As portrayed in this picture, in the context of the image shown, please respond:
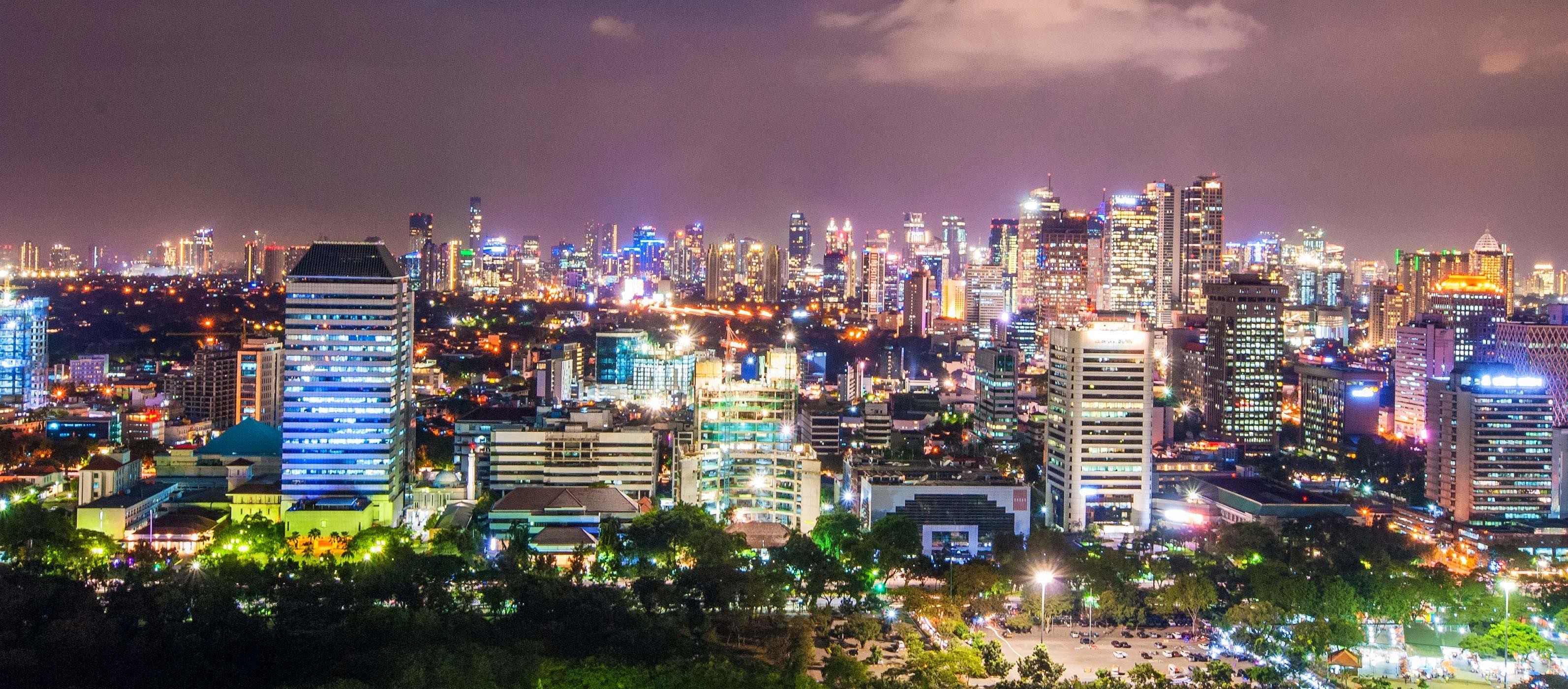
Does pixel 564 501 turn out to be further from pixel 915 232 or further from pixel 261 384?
pixel 915 232

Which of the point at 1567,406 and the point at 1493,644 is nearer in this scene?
the point at 1493,644

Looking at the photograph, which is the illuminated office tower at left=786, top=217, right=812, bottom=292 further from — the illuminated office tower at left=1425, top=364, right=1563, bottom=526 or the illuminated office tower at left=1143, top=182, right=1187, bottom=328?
the illuminated office tower at left=1425, top=364, right=1563, bottom=526

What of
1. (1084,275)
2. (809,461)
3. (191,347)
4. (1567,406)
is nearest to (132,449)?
(809,461)

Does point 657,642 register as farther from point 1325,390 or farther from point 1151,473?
point 1325,390

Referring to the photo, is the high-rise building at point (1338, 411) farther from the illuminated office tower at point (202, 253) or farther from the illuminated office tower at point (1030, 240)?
the illuminated office tower at point (202, 253)

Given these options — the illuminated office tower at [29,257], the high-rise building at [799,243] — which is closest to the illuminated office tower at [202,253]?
the illuminated office tower at [29,257]

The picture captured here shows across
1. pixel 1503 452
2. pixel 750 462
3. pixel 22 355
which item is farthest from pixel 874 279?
pixel 750 462
